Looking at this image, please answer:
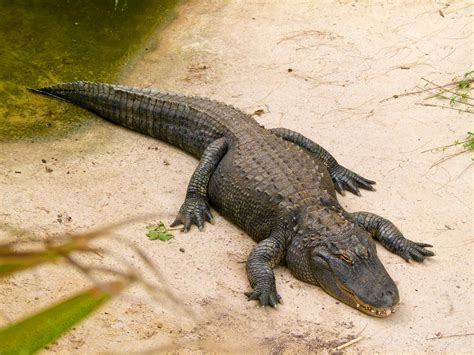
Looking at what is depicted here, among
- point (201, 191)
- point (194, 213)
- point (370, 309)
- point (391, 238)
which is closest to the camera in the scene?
point (370, 309)

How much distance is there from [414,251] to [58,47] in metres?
4.24

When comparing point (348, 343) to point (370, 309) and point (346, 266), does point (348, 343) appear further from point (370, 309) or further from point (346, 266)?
point (346, 266)

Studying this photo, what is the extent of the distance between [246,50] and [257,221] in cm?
292

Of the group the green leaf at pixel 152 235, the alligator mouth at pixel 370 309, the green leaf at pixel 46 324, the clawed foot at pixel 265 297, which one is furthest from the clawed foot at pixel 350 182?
the green leaf at pixel 46 324

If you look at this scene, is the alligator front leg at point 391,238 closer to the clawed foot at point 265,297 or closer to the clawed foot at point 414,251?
the clawed foot at point 414,251

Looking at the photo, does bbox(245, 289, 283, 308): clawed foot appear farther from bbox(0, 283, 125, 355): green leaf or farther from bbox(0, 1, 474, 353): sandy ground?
bbox(0, 283, 125, 355): green leaf

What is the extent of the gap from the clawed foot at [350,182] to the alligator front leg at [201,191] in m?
0.97

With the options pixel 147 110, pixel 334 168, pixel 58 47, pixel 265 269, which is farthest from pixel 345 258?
pixel 58 47

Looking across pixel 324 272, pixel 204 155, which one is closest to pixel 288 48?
pixel 204 155

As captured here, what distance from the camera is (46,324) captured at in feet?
3.59

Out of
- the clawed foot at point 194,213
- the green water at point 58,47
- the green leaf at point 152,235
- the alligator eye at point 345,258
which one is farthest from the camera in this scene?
the green water at point 58,47

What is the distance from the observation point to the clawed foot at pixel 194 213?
17.1 feet

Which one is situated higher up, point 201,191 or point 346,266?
point 346,266

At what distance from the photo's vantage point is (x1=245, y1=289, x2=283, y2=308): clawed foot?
4461mm
